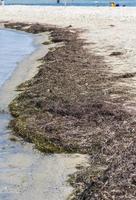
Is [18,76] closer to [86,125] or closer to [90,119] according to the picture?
[90,119]

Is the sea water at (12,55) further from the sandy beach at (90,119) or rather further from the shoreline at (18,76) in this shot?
the sandy beach at (90,119)

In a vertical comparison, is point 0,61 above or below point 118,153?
below

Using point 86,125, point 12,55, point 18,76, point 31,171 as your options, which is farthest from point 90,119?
point 12,55

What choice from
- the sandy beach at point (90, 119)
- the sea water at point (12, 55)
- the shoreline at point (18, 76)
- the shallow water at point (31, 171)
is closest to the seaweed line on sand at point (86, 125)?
the sandy beach at point (90, 119)

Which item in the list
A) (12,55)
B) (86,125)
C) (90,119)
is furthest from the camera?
(12,55)

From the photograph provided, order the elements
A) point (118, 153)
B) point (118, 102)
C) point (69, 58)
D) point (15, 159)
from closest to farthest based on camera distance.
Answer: point (118, 153)
point (15, 159)
point (118, 102)
point (69, 58)

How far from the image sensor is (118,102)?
1003 cm

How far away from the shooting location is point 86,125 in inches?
336

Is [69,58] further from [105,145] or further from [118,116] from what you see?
[105,145]

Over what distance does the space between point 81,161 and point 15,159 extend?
3.24 feet

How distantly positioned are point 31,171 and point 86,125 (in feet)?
5.67

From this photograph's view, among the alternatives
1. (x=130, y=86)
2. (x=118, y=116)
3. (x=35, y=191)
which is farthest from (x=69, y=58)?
(x=35, y=191)

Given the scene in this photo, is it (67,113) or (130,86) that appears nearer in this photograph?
(67,113)

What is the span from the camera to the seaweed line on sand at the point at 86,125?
611 cm
